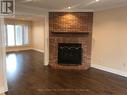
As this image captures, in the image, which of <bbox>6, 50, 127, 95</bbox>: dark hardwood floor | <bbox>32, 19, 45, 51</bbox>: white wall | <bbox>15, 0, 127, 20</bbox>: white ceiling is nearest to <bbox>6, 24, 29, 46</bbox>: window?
<bbox>32, 19, 45, 51</bbox>: white wall

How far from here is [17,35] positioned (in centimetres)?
934

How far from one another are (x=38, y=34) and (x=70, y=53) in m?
4.61

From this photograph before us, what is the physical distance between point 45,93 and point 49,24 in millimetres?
3148

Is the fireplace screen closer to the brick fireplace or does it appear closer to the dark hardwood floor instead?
the brick fireplace

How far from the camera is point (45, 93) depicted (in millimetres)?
3219

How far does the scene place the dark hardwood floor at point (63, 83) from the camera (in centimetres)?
332

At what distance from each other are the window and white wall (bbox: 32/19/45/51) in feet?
1.71

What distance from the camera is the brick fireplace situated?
535cm

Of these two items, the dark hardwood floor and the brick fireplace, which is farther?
the brick fireplace

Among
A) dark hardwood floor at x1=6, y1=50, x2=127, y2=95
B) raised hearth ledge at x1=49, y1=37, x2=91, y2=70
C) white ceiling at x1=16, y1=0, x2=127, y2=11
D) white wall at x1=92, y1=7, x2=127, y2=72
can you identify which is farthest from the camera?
raised hearth ledge at x1=49, y1=37, x2=91, y2=70

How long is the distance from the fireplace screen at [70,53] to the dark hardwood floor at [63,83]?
55 centimetres

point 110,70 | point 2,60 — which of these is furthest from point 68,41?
point 2,60

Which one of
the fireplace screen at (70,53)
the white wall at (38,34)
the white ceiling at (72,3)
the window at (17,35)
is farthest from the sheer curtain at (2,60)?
the window at (17,35)

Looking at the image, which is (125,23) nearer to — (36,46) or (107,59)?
(107,59)
